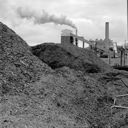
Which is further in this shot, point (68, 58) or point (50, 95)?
point (68, 58)

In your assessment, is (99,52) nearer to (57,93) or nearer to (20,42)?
(20,42)

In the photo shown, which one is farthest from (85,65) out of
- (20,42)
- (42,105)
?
(42,105)

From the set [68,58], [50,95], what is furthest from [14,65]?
[68,58]

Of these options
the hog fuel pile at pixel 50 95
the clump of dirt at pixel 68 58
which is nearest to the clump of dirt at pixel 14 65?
the hog fuel pile at pixel 50 95

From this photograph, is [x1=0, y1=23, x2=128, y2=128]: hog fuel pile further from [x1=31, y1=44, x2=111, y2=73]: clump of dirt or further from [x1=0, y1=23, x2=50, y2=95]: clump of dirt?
[x1=31, y1=44, x2=111, y2=73]: clump of dirt

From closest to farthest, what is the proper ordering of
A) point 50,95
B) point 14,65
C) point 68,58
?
→ point 50,95
point 14,65
point 68,58

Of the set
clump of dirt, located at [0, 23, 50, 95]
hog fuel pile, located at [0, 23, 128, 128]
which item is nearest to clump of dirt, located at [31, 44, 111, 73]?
hog fuel pile, located at [0, 23, 128, 128]

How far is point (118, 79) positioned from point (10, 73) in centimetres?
478

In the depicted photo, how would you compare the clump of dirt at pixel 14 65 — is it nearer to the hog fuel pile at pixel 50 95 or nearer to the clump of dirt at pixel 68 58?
the hog fuel pile at pixel 50 95

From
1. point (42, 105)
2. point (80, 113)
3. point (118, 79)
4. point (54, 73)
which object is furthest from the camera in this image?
point (118, 79)

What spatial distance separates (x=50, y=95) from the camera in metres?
7.24

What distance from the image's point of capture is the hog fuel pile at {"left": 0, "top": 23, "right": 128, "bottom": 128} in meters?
6.02

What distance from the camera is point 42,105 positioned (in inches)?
259

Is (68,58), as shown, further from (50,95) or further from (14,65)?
(50,95)
